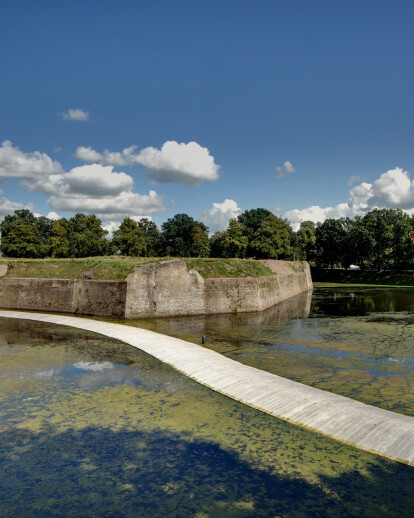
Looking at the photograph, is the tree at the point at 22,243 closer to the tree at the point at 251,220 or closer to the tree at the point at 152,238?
the tree at the point at 152,238

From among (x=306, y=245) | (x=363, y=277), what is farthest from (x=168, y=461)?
(x=306, y=245)

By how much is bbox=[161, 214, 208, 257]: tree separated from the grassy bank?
24757 millimetres

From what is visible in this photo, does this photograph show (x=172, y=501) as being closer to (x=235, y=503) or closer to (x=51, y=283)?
(x=235, y=503)

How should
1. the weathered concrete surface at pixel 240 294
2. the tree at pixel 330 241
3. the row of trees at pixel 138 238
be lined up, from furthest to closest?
the tree at pixel 330 241
the row of trees at pixel 138 238
the weathered concrete surface at pixel 240 294

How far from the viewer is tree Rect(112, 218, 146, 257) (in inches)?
2430

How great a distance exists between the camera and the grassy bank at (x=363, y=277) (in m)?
57.4

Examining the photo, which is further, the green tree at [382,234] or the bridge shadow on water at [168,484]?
the green tree at [382,234]

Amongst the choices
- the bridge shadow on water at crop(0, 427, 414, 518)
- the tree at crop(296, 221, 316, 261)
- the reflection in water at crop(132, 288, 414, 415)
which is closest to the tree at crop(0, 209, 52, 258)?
the reflection in water at crop(132, 288, 414, 415)

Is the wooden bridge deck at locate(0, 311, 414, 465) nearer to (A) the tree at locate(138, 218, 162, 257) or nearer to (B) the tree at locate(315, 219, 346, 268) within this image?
(B) the tree at locate(315, 219, 346, 268)

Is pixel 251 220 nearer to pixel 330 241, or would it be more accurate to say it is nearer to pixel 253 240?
pixel 253 240

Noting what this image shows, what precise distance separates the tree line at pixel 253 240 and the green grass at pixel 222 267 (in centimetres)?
3074

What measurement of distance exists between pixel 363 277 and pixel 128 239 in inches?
1460

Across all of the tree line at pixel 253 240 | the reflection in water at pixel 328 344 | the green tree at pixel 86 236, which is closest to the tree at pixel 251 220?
the tree line at pixel 253 240

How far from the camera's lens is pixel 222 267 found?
102ft
